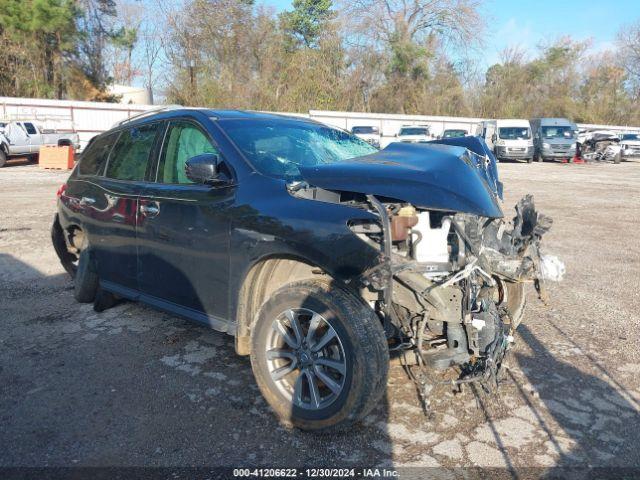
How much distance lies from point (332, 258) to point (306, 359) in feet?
1.99

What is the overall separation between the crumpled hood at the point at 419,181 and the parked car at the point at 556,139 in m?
28.4

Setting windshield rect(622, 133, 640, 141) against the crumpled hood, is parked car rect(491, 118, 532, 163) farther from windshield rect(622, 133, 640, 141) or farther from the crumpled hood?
the crumpled hood

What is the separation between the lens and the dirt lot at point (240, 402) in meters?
2.74

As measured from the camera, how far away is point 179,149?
3.89 meters

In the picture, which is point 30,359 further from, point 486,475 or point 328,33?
point 328,33

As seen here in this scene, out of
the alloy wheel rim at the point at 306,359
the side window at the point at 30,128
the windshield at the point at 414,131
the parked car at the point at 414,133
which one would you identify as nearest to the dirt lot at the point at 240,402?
the alloy wheel rim at the point at 306,359

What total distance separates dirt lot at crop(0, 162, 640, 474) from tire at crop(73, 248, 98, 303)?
5.8 inches

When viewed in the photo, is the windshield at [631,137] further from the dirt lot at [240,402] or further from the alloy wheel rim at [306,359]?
the alloy wheel rim at [306,359]

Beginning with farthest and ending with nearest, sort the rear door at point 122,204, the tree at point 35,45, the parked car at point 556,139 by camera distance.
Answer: the tree at point 35,45
the parked car at point 556,139
the rear door at point 122,204

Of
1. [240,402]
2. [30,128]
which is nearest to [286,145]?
[240,402]

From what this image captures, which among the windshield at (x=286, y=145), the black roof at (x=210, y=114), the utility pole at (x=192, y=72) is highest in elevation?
the utility pole at (x=192, y=72)

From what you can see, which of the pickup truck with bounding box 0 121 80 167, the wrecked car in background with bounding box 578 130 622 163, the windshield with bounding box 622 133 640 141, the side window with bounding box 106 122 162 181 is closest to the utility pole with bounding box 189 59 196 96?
the pickup truck with bounding box 0 121 80 167

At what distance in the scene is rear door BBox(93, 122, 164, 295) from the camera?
404cm

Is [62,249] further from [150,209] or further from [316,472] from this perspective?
[316,472]
